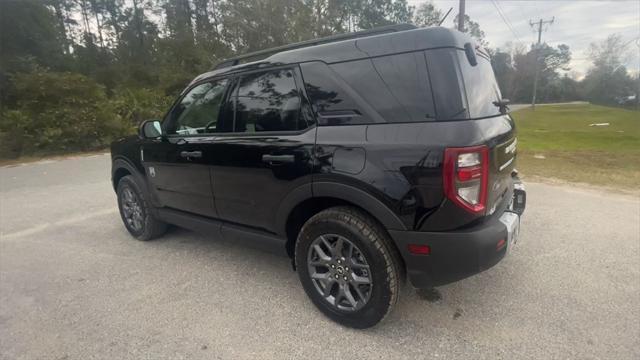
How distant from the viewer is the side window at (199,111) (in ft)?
10.3

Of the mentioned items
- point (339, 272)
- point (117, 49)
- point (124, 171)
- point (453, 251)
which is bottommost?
point (339, 272)

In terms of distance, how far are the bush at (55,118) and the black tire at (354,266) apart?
1353 cm

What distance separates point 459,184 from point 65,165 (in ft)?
39.0

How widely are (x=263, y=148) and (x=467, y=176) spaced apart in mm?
1466

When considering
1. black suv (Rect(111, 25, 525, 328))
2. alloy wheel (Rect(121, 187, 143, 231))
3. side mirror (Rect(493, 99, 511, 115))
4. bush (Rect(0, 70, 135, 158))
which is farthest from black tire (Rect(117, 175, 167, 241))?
bush (Rect(0, 70, 135, 158))

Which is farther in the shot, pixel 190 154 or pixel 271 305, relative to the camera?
pixel 190 154

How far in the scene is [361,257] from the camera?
2363 millimetres

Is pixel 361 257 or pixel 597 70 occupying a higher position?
pixel 597 70

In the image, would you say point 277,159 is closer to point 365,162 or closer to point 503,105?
point 365,162

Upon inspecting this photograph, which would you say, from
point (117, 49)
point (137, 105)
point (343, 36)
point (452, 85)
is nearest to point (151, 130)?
point (343, 36)

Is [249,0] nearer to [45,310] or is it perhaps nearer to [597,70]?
[45,310]

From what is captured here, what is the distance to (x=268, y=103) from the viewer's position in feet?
8.99

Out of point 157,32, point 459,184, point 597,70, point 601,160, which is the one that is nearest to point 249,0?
point 157,32

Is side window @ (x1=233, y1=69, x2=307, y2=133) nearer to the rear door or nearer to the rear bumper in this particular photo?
the rear door
